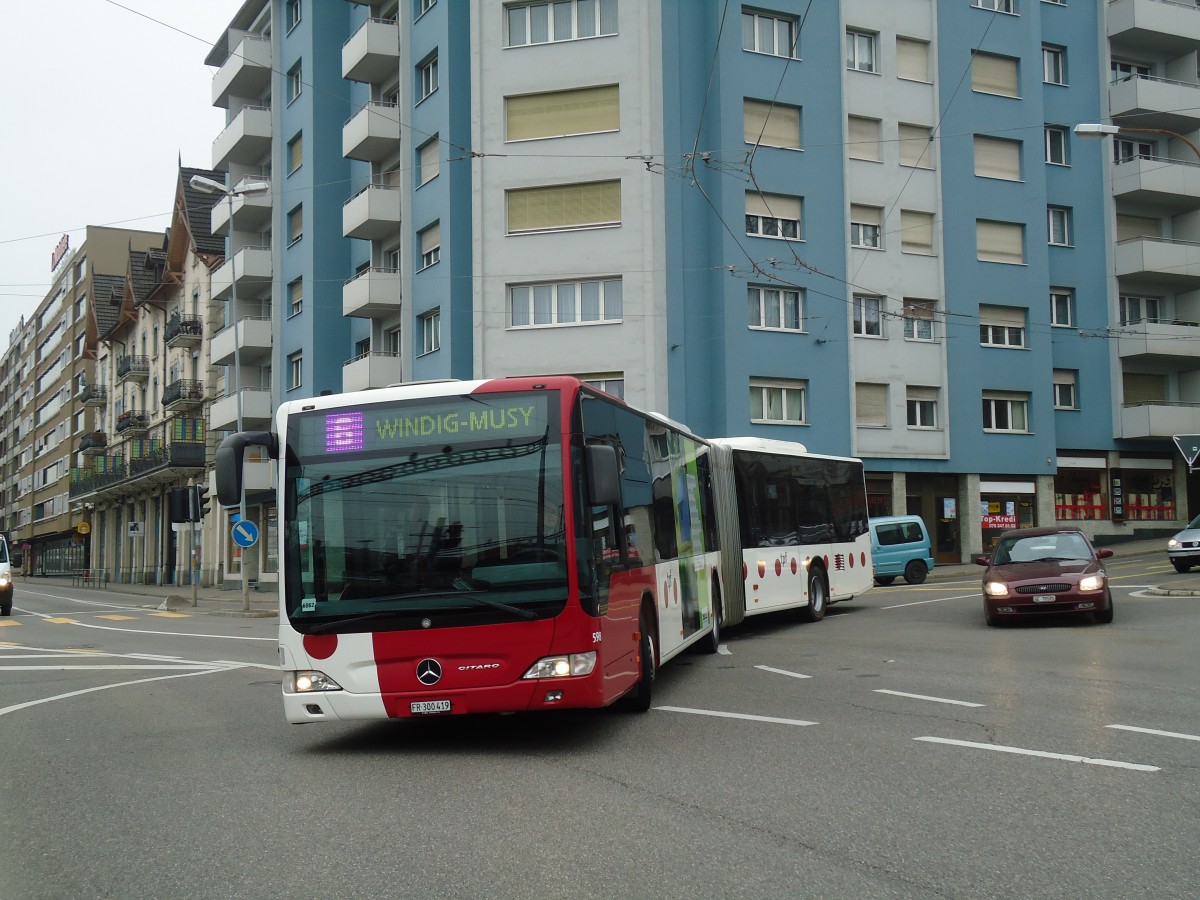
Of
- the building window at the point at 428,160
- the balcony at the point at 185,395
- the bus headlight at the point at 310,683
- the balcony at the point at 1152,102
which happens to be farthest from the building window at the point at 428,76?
the bus headlight at the point at 310,683

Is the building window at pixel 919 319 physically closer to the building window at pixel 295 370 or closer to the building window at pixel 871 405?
the building window at pixel 871 405

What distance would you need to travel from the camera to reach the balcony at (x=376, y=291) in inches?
1459

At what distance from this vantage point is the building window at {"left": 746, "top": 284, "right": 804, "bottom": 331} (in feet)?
116

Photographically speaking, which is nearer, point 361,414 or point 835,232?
point 361,414

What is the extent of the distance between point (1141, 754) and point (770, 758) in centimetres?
233

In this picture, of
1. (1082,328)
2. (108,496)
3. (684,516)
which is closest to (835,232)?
(1082,328)

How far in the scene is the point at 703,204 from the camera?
3494 centimetres

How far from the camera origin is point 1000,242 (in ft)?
129

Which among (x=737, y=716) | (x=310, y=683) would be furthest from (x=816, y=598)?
(x=310, y=683)

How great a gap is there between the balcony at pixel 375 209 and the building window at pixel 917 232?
15.4m

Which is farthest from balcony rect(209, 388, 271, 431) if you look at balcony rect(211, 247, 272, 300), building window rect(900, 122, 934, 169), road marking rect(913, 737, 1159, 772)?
road marking rect(913, 737, 1159, 772)

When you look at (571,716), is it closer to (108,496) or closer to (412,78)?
(412,78)

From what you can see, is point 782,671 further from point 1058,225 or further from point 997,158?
point 1058,225

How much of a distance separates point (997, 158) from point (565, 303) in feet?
51.6
